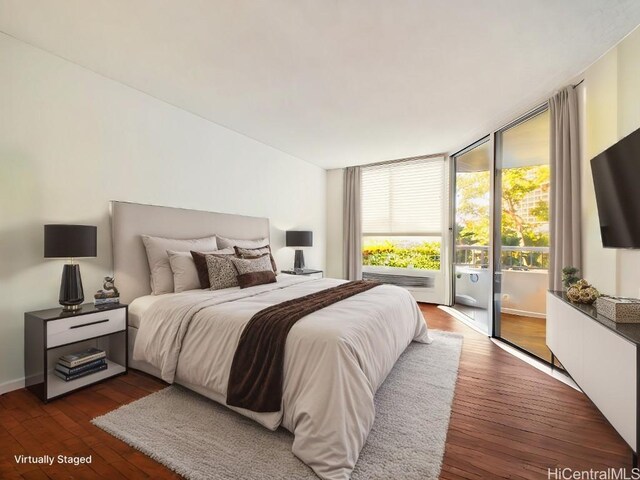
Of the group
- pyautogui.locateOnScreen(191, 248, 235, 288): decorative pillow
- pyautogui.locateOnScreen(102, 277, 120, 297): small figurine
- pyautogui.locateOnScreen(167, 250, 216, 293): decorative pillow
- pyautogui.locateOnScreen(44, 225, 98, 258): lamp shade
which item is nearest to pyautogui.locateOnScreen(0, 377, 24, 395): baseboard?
pyautogui.locateOnScreen(102, 277, 120, 297): small figurine

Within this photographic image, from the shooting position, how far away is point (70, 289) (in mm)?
2402

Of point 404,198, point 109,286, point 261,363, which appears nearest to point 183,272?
point 109,286

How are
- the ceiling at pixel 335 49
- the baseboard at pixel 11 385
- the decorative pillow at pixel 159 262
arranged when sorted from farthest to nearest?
the decorative pillow at pixel 159 262 < the baseboard at pixel 11 385 < the ceiling at pixel 335 49

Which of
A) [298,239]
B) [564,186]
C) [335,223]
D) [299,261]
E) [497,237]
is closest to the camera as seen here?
[564,186]

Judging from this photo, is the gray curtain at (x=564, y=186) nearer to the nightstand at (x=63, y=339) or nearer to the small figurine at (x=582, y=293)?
the small figurine at (x=582, y=293)

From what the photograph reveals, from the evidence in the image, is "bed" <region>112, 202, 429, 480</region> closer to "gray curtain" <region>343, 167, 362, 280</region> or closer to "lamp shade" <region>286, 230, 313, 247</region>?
"lamp shade" <region>286, 230, 313, 247</region>

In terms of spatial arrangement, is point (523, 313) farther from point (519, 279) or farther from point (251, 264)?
point (251, 264)

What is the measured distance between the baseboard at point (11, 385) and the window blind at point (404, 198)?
205 inches

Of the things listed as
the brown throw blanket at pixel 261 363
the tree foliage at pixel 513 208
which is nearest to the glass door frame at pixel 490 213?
the tree foliage at pixel 513 208

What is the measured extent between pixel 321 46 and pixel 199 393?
2.77m

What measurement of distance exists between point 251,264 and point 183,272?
2.26 feet

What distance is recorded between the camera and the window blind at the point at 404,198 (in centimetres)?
551

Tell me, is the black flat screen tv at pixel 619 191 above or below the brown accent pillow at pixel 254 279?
above

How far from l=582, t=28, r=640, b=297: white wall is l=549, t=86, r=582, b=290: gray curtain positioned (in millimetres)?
65
